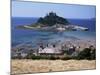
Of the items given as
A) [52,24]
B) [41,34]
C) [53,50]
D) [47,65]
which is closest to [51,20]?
[52,24]

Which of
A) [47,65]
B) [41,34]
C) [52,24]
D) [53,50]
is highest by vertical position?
[52,24]

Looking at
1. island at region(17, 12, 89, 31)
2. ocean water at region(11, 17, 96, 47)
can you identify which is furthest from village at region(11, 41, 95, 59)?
island at region(17, 12, 89, 31)

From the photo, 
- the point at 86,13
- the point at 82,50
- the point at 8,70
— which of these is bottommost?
the point at 8,70

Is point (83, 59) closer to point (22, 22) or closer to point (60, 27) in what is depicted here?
point (60, 27)

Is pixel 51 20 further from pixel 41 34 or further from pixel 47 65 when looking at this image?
pixel 47 65

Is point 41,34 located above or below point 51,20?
below

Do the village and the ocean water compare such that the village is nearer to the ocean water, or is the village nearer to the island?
the ocean water

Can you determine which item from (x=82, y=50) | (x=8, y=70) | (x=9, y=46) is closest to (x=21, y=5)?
(x=9, y=46)
